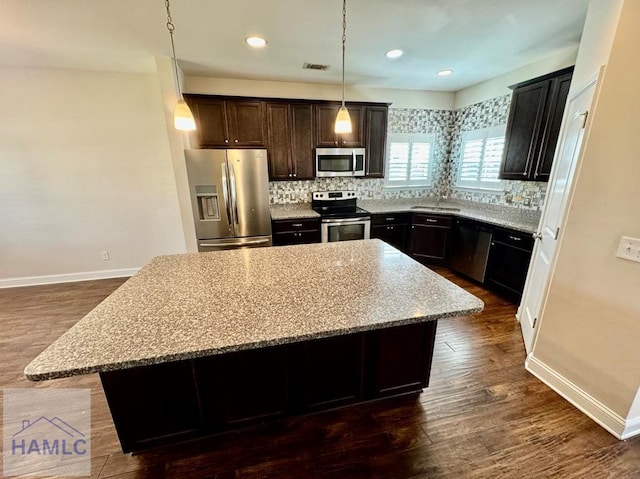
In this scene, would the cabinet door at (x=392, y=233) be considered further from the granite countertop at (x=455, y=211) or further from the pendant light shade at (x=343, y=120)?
the pendant light shade at (x=343, y=120)

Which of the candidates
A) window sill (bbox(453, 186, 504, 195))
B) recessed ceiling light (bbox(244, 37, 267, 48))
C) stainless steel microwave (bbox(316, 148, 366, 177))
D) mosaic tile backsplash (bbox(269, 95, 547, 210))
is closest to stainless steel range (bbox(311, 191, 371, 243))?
mosaic tile backsplash (bbox(269, 95, 547, 210))

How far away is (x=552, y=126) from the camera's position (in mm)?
2596

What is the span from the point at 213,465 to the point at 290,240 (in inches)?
99.6

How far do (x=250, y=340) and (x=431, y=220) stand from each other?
136 inches

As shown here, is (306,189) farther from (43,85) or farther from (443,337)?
(43,85)

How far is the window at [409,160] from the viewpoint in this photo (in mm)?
4398

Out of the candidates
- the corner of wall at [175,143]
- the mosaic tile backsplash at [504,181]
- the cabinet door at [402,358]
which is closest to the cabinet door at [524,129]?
the mosaic tile backsplash at [504,181]

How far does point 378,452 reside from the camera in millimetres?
1504

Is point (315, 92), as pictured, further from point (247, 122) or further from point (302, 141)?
point (247, 122)

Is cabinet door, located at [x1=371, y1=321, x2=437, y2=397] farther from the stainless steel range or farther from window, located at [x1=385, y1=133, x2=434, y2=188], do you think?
window, located at [x1=385, y1=133, x2=434, y2=188]

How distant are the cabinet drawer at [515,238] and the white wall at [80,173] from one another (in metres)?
4.26


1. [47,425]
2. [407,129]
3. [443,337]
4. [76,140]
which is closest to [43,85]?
[76,140]

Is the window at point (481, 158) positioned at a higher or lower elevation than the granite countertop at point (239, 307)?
higher

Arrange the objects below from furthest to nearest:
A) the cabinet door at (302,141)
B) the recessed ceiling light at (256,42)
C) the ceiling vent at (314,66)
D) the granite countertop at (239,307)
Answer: the cabinet door at (302,141)
the ceiling vent at (314,66)
the recessed ceiling light at (256,42)
the granite countertop at (239,307)
